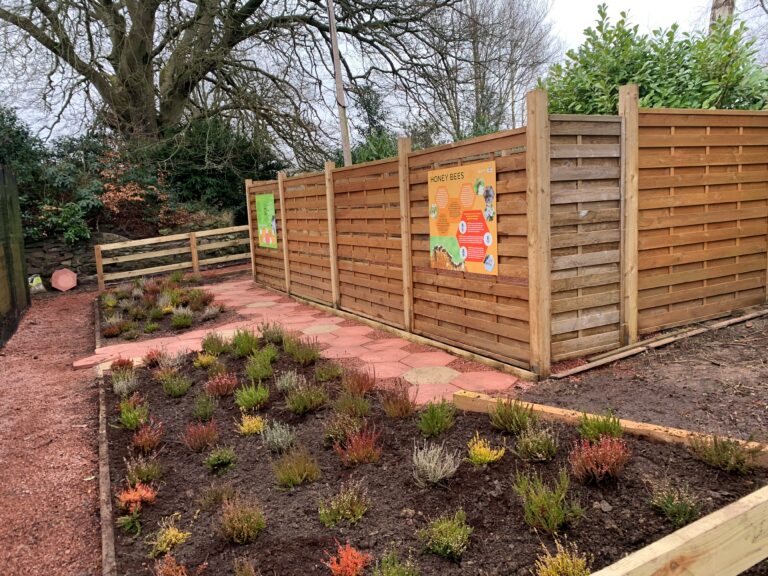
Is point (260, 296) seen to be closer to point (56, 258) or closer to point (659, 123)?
point (56, 258)

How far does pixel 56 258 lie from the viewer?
463 inches

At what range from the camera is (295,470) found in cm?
290

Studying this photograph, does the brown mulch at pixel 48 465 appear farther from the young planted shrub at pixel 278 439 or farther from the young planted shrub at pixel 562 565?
the young planted shrub at pixel 562 565

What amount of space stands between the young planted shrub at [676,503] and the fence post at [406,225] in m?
3.69

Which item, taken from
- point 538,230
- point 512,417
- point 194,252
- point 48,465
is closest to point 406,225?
point 538,230

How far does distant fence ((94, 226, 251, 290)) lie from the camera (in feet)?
37.9

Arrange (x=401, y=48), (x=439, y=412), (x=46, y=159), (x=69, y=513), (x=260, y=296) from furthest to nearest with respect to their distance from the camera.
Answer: (x=401, y=48) < (x=46, y=159) < (x=260, y=296) < (x=439, y=412) < (x=69, y=513)

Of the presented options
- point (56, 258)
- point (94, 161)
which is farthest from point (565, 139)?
point (94, 161)

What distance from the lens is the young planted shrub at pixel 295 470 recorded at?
2881mm

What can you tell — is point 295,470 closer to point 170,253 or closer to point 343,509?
point 343,509

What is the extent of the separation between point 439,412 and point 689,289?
3105 millimetres

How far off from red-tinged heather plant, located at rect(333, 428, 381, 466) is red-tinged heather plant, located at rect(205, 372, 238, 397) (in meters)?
1.57

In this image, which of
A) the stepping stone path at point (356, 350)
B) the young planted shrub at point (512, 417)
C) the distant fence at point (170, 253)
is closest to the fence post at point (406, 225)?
the stepping stone path at point (356, 350)

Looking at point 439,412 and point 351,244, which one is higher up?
point 351,244
